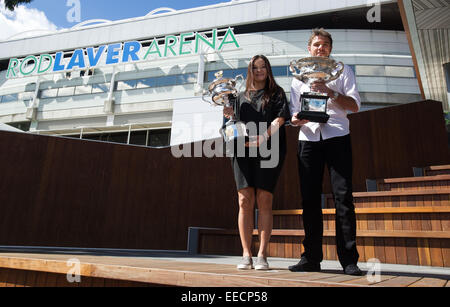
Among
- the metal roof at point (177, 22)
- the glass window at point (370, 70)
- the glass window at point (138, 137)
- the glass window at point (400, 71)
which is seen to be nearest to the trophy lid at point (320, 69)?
the glass window at point (370, 70)

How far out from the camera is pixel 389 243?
7.77 feet

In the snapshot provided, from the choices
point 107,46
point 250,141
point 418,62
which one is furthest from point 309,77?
point 107,46

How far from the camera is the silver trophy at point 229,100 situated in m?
1.84

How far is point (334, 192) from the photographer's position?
1.69 metres

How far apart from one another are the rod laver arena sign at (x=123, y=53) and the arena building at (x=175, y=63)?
7 centimetres

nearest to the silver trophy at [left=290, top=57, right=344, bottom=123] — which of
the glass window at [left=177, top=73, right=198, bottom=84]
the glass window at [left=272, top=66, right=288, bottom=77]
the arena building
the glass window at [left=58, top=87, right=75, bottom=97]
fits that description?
the arena building

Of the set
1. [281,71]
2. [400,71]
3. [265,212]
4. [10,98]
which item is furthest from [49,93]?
[265,212]

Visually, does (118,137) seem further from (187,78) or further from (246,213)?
(246,213)

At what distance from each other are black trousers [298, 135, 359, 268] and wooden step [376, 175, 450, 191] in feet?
6.85

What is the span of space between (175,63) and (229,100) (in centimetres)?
1909

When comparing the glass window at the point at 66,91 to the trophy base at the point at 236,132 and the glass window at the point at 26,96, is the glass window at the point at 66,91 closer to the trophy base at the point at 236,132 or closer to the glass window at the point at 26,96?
the glass window at the point at 26,96

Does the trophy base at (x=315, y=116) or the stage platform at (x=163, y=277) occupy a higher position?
the trophy base at (x=315, y=116)

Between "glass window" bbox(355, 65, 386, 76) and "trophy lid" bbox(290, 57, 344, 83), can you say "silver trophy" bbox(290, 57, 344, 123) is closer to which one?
"trophy lid" bbox(290, 57, 344, 83)

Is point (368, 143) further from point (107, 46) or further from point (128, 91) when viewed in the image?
point (107, 46)
